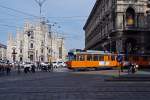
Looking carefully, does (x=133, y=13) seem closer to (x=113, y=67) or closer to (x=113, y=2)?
(x=113, y=2)

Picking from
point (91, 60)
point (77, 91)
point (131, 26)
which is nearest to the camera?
point (77, 91)

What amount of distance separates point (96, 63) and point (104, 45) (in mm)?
31068

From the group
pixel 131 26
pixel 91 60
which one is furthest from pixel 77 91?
pixel 131 26

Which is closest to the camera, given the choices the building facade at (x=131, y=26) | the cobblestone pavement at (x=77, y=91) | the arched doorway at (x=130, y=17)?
the cobblestone pavement at (x=77, y=91)

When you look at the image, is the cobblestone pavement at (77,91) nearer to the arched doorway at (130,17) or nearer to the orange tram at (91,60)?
the orange tram at (91,60)

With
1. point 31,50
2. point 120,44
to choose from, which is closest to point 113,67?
point 120,44

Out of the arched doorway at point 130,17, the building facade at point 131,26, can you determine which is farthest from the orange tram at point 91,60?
the arched doorway at point 130,17

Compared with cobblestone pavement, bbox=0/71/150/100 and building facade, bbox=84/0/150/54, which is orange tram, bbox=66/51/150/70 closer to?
building facade, bbox=84/0/150/54

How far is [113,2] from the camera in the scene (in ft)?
255

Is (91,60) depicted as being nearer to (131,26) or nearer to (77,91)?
(131,26)

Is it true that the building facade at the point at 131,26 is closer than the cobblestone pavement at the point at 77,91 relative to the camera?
No

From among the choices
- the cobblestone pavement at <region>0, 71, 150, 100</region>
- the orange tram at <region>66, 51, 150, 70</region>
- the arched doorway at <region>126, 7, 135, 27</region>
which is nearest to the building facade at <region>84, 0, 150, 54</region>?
the arched doorway at <region>126, 7, 135, 27</region>

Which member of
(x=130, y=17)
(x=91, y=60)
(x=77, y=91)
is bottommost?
(x=77, y=91)

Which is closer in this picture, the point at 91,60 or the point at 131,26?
the point at 91,60
